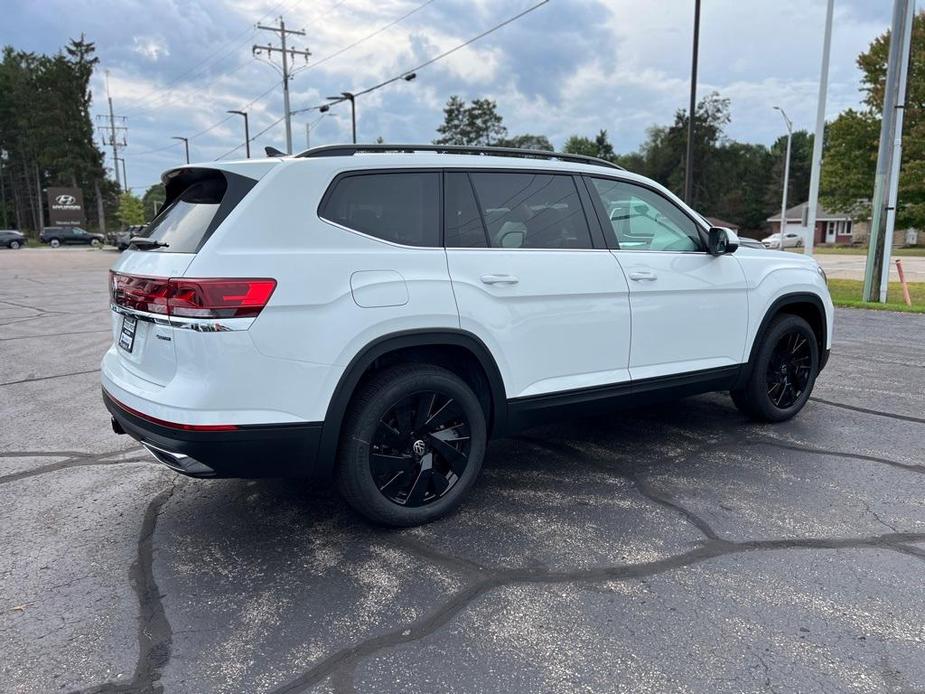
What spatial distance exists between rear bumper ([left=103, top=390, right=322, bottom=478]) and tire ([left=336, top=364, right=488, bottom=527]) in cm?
24

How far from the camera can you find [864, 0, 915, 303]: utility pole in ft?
42.4

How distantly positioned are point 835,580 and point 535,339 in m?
1.82

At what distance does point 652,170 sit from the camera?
80.6 metres

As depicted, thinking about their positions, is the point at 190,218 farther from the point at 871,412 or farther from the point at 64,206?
the point at 64,206

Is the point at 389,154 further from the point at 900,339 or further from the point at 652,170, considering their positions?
the point at 652,170

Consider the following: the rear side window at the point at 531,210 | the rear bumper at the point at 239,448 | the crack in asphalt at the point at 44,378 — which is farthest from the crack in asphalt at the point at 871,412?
the crack in asphalt at the point at 44,378

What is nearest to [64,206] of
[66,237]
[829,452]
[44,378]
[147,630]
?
[66,237]

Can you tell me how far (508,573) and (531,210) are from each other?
6.60 ft

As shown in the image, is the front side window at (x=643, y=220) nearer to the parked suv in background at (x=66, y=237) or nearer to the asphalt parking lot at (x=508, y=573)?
the asphalt parking lot at (x=508, y=573)

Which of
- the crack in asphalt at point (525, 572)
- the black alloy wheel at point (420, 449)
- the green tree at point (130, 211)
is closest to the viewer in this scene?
the crack in asphalt at point (525, 572)

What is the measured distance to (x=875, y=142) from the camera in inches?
1614

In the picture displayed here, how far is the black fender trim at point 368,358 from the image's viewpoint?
3115 millimetres

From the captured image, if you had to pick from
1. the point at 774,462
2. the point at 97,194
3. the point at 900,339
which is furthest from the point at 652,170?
the point at 774,462

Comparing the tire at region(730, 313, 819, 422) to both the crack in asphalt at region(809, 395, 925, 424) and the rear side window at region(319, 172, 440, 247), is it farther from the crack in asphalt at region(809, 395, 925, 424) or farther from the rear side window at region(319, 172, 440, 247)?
the rear side window at region(319, 172, 440, 247)
